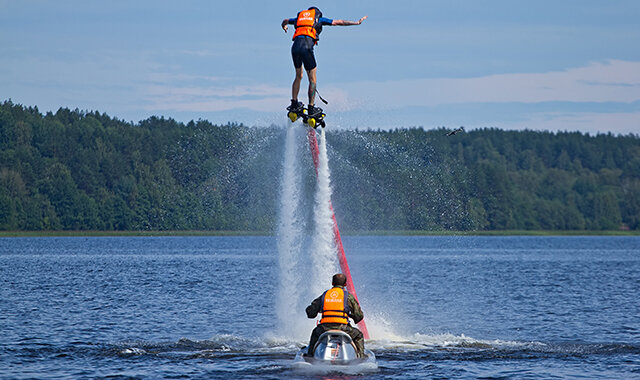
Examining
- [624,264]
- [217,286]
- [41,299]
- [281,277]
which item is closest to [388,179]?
[624,264]

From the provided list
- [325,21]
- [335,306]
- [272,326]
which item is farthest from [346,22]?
[272,326]

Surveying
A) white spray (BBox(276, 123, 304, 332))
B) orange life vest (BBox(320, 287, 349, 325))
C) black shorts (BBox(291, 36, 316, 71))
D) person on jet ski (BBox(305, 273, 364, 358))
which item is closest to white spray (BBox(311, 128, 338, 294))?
white spray (BBox(276, 123, 304, 332))

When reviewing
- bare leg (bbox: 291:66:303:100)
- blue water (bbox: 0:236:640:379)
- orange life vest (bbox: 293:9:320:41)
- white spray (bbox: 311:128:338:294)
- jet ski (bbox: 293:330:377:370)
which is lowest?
blue water (bbox: 0:236:640:379)

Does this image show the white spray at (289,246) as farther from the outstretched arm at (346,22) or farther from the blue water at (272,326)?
the outstretched arm at (346,22)

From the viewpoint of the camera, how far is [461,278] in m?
80.6

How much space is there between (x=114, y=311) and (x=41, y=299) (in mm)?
7542

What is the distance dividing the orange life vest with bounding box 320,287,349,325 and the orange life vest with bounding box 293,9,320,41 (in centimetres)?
825

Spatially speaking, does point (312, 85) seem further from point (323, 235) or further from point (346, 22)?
point (323, 235)

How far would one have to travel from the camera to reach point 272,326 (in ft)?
135

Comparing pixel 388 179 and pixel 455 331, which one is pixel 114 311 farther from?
pixel 388 179

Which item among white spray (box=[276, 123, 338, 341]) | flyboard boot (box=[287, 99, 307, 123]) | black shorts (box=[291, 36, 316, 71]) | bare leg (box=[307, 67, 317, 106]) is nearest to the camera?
black shorts (box=[291, 36, 316, 71])

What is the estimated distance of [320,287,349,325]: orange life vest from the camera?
26.6m

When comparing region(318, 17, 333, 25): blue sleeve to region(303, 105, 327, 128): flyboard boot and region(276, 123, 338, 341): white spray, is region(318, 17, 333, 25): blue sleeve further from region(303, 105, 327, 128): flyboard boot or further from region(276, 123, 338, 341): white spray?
region(276, 123, 338, 341): white spray

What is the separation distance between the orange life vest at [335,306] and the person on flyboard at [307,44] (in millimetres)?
6159
